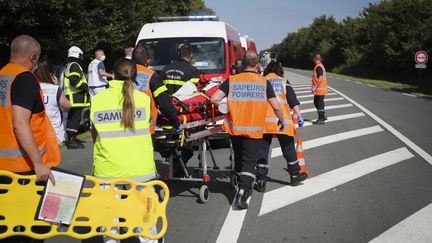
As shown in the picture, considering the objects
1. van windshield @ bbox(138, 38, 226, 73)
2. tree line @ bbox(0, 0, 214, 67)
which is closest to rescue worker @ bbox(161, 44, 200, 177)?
van windshield @ bbox(138, 38, 226, 73)

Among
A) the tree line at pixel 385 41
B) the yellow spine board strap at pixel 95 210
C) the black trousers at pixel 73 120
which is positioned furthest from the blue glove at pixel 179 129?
the tree line at pixel 385 41

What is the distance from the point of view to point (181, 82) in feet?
21.5

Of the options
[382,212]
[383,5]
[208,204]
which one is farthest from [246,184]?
[383,5]

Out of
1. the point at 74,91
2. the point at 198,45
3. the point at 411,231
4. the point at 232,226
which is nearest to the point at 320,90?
the point at 198,45

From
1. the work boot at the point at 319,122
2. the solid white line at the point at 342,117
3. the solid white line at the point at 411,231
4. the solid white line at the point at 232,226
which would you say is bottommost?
the solid white line at the point at 342,117

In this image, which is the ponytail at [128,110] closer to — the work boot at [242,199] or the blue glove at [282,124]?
the work boot at [242,199]

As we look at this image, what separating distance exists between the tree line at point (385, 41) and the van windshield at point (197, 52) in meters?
24.7

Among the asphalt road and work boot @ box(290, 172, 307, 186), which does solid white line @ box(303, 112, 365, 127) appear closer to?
the asphalt road

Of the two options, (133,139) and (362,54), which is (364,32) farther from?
(133,139)

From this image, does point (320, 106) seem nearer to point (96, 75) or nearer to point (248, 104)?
point (96, 75)

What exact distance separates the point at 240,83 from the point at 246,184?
49.7 inches

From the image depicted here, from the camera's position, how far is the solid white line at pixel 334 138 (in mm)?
9656

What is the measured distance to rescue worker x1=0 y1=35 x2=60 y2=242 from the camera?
134 inches

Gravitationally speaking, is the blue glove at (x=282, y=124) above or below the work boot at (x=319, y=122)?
above
